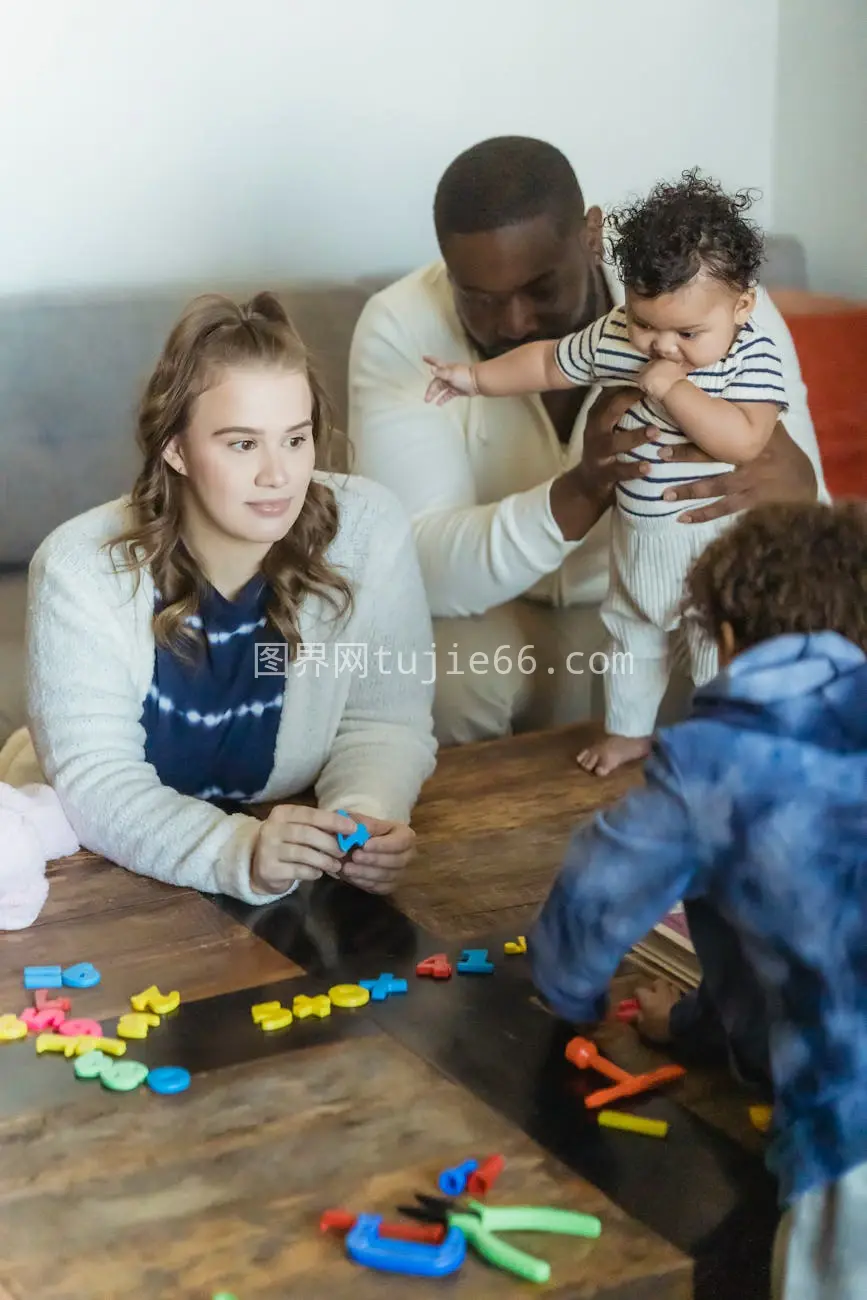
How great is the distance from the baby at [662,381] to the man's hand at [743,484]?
1 cm

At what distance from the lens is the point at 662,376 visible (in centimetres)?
165

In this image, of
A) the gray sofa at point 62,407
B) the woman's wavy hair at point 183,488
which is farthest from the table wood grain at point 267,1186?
the gray sofa at point 62,407

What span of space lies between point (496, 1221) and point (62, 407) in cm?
164

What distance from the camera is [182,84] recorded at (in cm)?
250

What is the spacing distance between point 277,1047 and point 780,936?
41 centimetres

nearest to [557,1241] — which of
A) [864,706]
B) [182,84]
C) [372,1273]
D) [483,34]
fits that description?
[372,1273]

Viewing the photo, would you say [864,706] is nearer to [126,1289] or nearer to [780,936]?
[780,936]

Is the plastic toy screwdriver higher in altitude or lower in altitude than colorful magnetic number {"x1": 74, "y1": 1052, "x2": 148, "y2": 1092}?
higher

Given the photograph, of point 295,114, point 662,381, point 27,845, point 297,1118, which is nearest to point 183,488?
point 27,845

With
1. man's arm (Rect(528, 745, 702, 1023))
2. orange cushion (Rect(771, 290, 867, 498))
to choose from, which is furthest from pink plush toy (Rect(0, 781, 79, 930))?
orange cushion (Rect(771, 290, 867, 498))

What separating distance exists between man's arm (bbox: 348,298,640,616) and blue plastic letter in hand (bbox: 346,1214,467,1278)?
45.4 inches

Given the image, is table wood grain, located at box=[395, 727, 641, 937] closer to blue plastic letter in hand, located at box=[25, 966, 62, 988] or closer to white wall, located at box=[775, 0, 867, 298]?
blue plastic letter in hand, located at box=[25, 966, 62, 988]

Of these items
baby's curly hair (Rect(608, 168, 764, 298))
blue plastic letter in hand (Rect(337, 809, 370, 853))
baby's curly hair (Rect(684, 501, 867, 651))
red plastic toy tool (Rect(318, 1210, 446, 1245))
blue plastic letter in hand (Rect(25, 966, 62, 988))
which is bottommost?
blue plastic letter in hand (Rect(25, 966, 62, 988))

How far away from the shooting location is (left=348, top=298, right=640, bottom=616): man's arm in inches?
78.8
